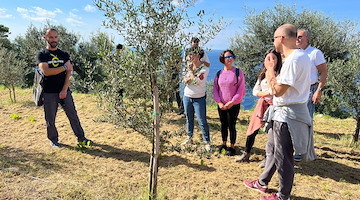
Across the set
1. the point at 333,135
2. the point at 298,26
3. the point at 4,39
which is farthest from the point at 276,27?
the point at 4,39

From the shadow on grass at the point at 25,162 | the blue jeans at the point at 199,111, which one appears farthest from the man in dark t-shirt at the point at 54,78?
the blue jeans at the point at 199,111

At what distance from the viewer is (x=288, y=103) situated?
115 inches

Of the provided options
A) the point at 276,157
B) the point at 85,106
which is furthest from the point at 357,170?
the point at 85,106

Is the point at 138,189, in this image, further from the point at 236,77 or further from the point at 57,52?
the point at 57,52

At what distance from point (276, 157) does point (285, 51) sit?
4.05ft

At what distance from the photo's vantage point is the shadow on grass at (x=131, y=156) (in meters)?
4.61

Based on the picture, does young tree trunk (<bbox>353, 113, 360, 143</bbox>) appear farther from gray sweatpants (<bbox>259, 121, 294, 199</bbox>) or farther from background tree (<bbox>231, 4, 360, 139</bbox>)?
background tree (<bbox>231, 4, 360, 139</bbox>)

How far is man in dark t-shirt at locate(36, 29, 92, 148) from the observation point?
15.8 feet

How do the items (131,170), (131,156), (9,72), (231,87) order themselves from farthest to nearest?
(9,72) < (131,156) < (231,87) < (131,170)

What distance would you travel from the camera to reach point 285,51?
112 inches

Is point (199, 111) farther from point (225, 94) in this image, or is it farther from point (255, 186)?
point (255, 186)

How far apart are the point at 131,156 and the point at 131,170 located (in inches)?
26.7

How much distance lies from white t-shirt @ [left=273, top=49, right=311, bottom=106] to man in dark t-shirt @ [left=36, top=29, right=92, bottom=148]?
394cm

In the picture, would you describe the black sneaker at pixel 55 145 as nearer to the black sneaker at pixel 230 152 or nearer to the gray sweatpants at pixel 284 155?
the black sneaker at pixel 230 152
